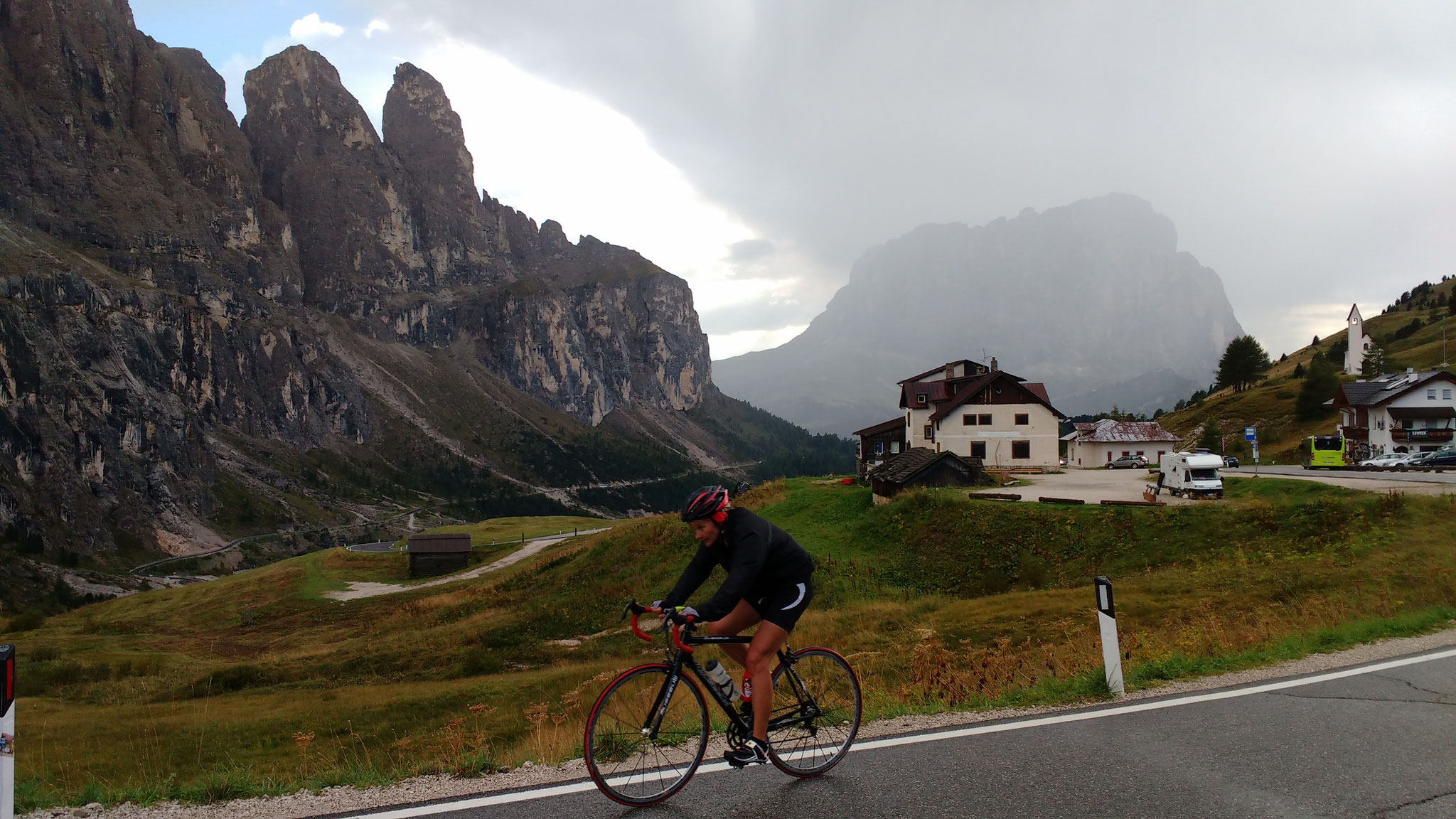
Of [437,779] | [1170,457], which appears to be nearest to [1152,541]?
[1170,457]

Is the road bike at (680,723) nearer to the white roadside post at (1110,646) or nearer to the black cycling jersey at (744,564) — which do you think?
the black cycling jersey at (744,564)

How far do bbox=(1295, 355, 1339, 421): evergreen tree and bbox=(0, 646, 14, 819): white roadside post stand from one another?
332 feet

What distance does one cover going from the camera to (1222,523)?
27.6 metres

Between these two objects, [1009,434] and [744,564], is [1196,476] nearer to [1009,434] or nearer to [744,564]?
[1009,434]

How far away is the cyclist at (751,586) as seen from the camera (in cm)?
663

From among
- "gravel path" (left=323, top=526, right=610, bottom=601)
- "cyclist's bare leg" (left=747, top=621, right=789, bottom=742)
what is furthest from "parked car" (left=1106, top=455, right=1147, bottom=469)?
"cyclist's bare leg" (left=747, top=621, right=789, bottom=742)

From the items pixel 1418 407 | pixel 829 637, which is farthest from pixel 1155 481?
pixel 1418 407

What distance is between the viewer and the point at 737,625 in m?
6.75

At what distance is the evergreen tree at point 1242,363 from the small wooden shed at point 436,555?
338 feet

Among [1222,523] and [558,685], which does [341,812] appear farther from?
[1222,523]

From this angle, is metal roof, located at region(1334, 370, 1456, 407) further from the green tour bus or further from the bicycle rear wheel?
the bicycle rear wheel

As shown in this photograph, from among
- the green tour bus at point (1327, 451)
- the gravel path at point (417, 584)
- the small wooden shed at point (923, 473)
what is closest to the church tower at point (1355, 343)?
the green tour bus at point (1327, 451)

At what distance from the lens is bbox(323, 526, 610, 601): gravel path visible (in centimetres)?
6419

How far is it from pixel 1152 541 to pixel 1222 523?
249 centimetres
